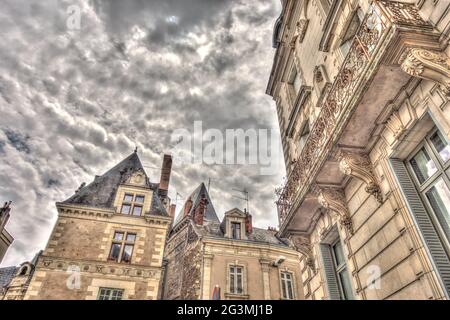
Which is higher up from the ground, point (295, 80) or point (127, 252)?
point (295, 80)

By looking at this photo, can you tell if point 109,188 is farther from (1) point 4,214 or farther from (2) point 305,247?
(2) point 305,247

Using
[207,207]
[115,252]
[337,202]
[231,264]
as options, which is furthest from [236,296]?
[337,202]

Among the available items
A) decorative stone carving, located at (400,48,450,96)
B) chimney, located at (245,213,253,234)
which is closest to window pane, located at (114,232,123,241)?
chimney, located at (245,213,253,234)

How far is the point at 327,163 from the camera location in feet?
20.4

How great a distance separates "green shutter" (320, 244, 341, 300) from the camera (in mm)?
7098

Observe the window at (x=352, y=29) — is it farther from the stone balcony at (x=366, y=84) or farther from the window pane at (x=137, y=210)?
the window pane at (x=137, y=210)

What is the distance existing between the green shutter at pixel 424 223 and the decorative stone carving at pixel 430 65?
5.59 ft

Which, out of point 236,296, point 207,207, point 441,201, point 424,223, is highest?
point 207,207

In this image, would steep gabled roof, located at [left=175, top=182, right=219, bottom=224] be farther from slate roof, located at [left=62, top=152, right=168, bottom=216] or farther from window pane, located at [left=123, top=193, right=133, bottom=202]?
window pane, located at [left=123, top=193, right=133, bottom=202]

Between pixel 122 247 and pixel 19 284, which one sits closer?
pixel 122 247

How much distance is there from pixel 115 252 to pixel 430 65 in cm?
1902

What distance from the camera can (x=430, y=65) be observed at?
3812 millimetres
